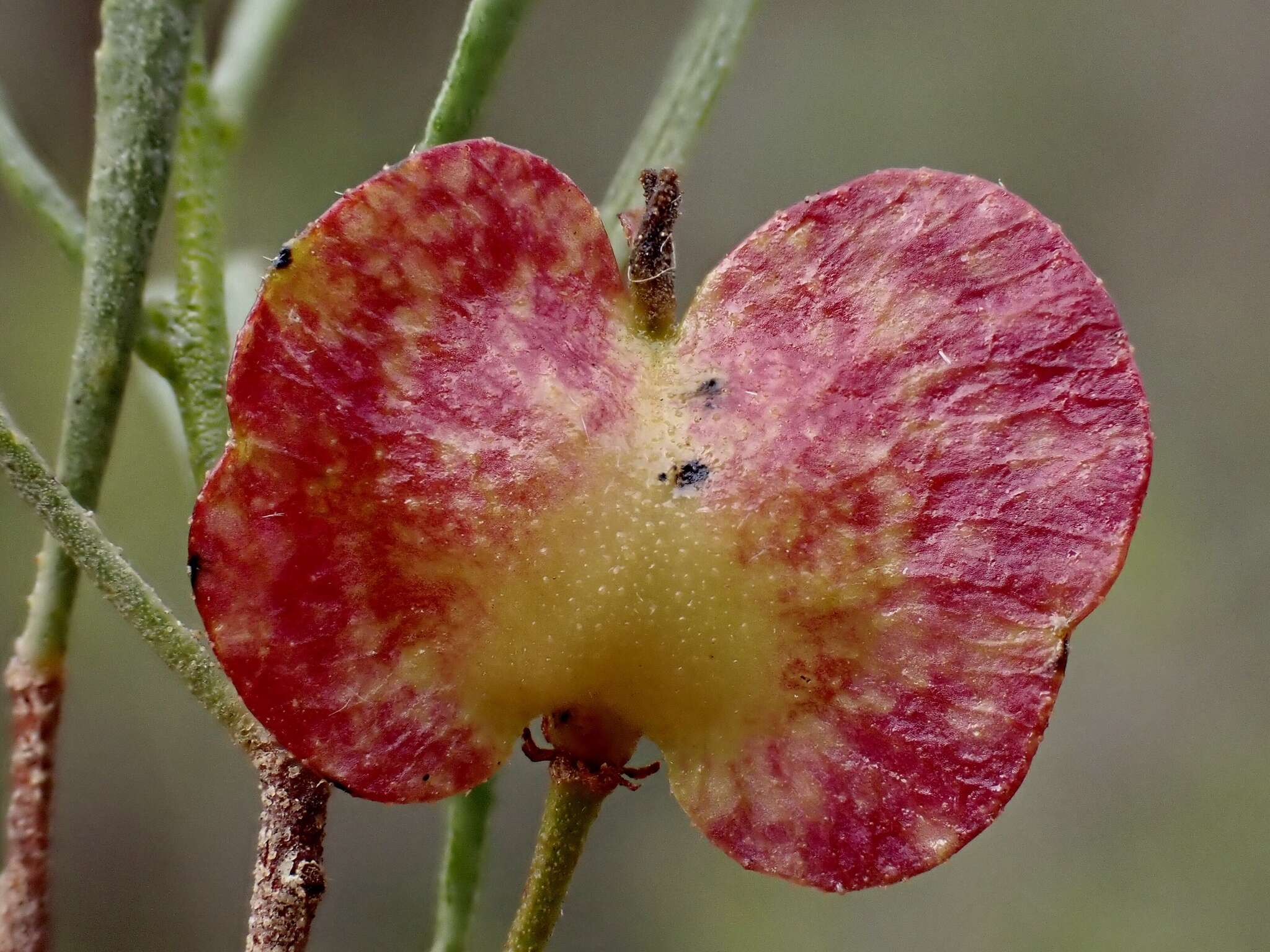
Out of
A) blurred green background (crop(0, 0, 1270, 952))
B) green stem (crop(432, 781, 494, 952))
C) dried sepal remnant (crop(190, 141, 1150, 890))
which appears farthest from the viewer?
blurred green background (crop(0, 0, 1270, 952))

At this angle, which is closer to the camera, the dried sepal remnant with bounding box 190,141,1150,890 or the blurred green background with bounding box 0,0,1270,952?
the dried sepal remnant with bounding box 190,141,1150,890

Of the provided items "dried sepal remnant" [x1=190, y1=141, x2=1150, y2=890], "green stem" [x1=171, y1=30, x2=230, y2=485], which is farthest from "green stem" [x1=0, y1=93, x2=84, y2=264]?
"dried sepal remnant" [x1=190, y1=141, x2=1150, y2=890]

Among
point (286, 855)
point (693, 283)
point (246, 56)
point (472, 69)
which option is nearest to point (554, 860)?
point (286, 855)

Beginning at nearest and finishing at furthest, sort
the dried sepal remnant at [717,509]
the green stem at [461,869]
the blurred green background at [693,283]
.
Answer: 1. the dried sepal remnant at [717,509]
2. the green stem at [461,869]
3. the blurred green background at [693,283]

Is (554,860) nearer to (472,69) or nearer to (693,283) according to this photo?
(472,69)

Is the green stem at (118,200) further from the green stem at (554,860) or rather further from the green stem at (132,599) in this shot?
the green stem at (554,860)

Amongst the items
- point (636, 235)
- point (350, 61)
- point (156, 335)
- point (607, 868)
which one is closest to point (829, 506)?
point (636, 235)

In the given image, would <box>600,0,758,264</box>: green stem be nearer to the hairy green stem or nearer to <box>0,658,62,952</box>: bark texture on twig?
the hairy green stem

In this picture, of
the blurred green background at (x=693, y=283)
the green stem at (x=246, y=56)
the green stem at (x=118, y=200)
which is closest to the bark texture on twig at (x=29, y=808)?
the green stem at (x=118, y=200)

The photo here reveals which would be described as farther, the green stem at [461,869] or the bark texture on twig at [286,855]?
the green stem at [461,869]
